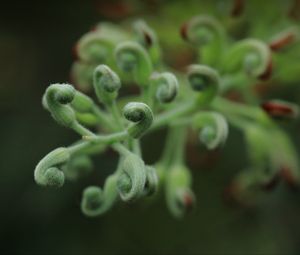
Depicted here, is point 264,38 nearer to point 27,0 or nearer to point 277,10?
point 277,10

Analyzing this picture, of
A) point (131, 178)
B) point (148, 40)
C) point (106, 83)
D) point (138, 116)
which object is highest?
point (148, 40)

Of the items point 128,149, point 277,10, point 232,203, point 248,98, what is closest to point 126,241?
point 232,203

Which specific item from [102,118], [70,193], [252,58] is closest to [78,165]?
[102,118]

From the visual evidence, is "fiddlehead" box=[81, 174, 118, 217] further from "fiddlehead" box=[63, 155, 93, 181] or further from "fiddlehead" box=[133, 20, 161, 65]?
"fiddlehead" box=[133, 20, 161, 65]

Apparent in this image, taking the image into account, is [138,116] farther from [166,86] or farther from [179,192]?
[179,192]

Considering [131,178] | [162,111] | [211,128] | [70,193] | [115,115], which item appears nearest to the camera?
[131,178]

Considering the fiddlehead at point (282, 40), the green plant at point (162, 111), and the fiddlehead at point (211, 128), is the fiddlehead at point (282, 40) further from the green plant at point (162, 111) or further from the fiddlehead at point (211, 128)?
the fiddlehead at point (211, 128)

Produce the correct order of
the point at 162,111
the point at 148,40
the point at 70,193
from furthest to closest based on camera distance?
the point at 70,193
the point at 162,111
the point at 148,40
